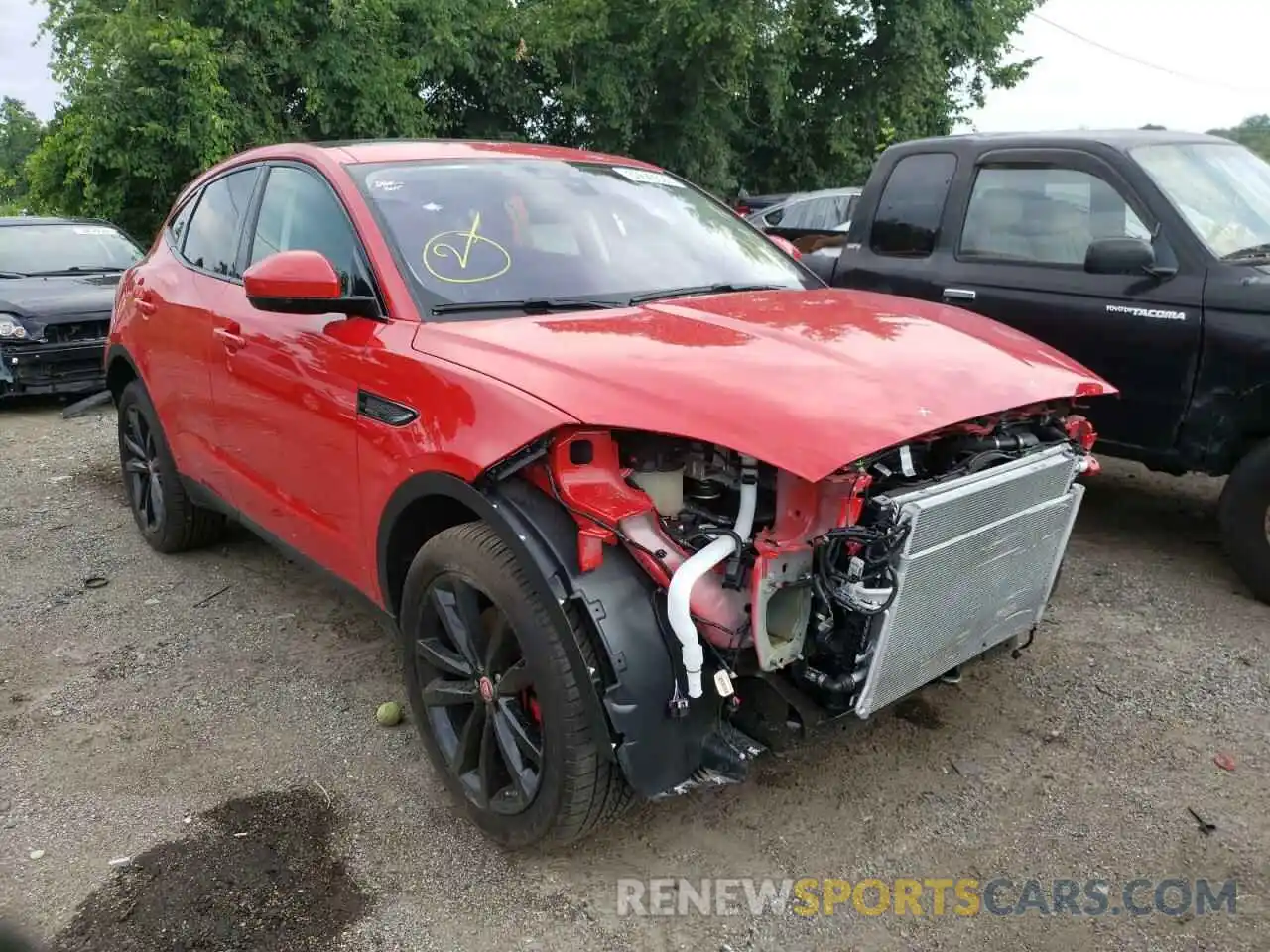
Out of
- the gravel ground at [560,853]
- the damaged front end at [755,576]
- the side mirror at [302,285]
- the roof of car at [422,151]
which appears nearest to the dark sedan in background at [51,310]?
the gravel ground at [560,853]

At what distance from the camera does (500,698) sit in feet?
8.92

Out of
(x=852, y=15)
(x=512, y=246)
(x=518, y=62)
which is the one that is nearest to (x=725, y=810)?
(x=512, y=246)

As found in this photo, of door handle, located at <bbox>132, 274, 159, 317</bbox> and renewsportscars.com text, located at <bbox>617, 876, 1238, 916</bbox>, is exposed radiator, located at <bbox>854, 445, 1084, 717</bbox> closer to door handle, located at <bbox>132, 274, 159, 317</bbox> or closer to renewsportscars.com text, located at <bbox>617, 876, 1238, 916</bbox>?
renewsportscars.com text, located at <bbox>617, 876, 1238, 916</bbox>

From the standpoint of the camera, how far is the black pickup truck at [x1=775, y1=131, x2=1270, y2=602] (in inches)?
167

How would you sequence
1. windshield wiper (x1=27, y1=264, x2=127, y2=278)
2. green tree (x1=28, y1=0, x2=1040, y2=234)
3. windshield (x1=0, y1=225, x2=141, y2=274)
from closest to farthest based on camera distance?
windshield wiper (x1=27, y1=264, x2=127, y2=278) → windshield (x1=0, y1=225, x2=141, y2=274) → green tree (x1=28, y1=0, x2=1040, y2=234)

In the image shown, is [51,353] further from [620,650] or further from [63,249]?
[620,650]

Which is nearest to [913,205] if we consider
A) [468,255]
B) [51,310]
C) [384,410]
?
[468,255]

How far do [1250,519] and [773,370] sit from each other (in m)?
2.73

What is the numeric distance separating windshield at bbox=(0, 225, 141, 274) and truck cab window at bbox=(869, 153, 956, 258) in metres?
7.27

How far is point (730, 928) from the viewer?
2523mm

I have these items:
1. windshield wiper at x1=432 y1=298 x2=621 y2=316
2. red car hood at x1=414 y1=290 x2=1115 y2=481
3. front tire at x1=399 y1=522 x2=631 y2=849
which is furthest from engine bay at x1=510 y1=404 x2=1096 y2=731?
windshield wiper at x1=432 y1=298 x2=621 y2=316

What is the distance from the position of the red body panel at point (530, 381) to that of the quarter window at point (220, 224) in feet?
0.48

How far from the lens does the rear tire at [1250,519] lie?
4.14 meters

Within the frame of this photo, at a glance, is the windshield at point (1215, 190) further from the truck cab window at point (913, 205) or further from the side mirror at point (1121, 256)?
the truck cab window at point (913, 205)
